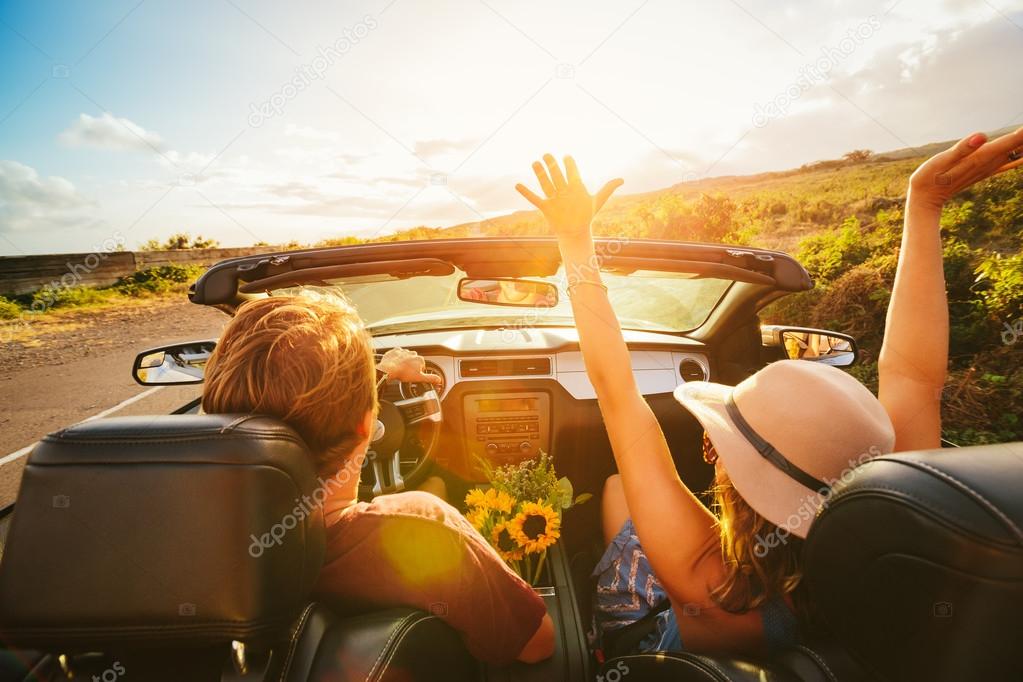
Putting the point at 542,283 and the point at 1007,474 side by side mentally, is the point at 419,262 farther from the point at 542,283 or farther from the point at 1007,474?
the point at 1007,474

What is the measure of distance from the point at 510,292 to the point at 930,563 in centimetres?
286

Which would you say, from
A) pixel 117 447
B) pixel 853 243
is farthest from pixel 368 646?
pixel 853 243

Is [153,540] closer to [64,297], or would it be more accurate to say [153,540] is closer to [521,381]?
[521,381]

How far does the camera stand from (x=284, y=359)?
4.13 feet

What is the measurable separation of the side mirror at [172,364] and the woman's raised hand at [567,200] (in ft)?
8.11

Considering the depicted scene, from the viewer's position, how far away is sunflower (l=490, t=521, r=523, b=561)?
2.19m

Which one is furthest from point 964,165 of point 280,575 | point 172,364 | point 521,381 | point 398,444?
point 172,364

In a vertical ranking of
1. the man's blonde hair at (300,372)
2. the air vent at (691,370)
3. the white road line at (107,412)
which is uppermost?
the man's blonde hair at (300,372)

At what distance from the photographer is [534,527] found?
7.42ft

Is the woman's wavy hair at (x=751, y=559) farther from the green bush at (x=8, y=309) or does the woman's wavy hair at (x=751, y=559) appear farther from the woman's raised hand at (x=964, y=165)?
the green bush at (x=8, y=309)

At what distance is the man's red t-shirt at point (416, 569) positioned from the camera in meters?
1.32

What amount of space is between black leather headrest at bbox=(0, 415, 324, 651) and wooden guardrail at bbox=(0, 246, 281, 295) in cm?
1180

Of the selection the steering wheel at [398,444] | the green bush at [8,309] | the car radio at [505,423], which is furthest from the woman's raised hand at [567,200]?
the green bush at [8,309]

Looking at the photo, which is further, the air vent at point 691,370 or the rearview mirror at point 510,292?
the air vent at point 691,370
